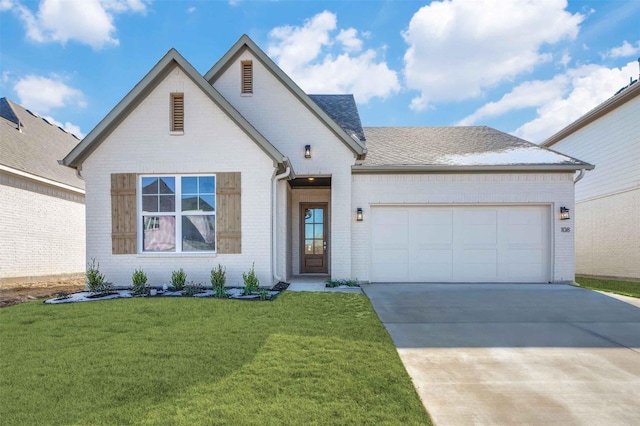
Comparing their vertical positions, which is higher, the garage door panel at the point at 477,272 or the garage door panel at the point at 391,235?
the garage door panel at the point at 391,235

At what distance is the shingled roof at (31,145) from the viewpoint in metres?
10.9

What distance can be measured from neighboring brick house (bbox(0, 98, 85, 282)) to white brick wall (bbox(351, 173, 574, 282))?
1070 cm

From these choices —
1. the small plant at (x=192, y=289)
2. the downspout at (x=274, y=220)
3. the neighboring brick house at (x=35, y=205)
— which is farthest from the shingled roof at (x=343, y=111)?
the neighboring brick house at (x=35, y=205)

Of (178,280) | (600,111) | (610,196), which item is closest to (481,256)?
(610,196)

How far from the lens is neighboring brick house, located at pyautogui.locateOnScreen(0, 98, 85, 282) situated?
10406 millimetres

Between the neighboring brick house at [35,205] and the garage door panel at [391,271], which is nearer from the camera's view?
the garage door panel at [391,271]

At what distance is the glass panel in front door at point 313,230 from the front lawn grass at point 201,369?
564cm

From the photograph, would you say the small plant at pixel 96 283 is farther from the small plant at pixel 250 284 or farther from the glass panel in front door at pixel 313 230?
the glass panel in front door at pixel 313 230

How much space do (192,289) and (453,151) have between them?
868 cm

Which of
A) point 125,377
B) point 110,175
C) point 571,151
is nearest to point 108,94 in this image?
point 110,175

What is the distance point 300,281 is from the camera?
981 cm

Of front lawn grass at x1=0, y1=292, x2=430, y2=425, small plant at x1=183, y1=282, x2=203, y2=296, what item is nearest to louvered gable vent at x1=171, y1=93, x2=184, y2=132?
small plant at x1=183, y1=282, x2=203, y2=296

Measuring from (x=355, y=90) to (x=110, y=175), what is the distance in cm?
983

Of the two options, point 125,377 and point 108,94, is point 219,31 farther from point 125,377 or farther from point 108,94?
point 125,377
